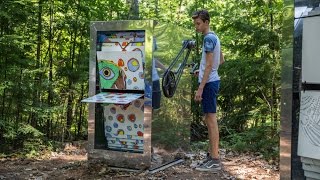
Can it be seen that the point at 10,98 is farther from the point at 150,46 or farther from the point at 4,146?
the point at 150,46

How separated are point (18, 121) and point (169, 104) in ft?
8.98

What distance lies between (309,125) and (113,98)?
9.29 ft

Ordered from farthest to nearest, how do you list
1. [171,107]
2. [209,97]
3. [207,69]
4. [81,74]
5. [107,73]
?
[81,74]
[171,107]
[107,73]
[209,97]
[207,69]

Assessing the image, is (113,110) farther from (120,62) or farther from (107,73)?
(120,62)

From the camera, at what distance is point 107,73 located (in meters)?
4.70

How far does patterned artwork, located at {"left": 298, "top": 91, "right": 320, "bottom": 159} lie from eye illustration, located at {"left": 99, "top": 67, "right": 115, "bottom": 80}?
3.06 m

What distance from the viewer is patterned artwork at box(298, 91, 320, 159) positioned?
1802mm

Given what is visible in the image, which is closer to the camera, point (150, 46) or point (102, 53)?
point (150, 46)

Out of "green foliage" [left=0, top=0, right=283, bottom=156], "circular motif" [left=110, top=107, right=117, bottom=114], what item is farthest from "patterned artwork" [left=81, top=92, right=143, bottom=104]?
"green foliage" [left=0, top=0, right=283, bottom=156]

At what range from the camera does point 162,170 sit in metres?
4.59

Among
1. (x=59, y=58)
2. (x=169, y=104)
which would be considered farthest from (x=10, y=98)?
(x=169, y=104)

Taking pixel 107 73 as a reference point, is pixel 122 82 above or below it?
below

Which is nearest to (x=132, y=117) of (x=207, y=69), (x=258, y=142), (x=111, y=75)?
(x=111, y=75)

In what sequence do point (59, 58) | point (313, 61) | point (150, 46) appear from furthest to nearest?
point (59, 58), point (150, 46), point (313, 61)
